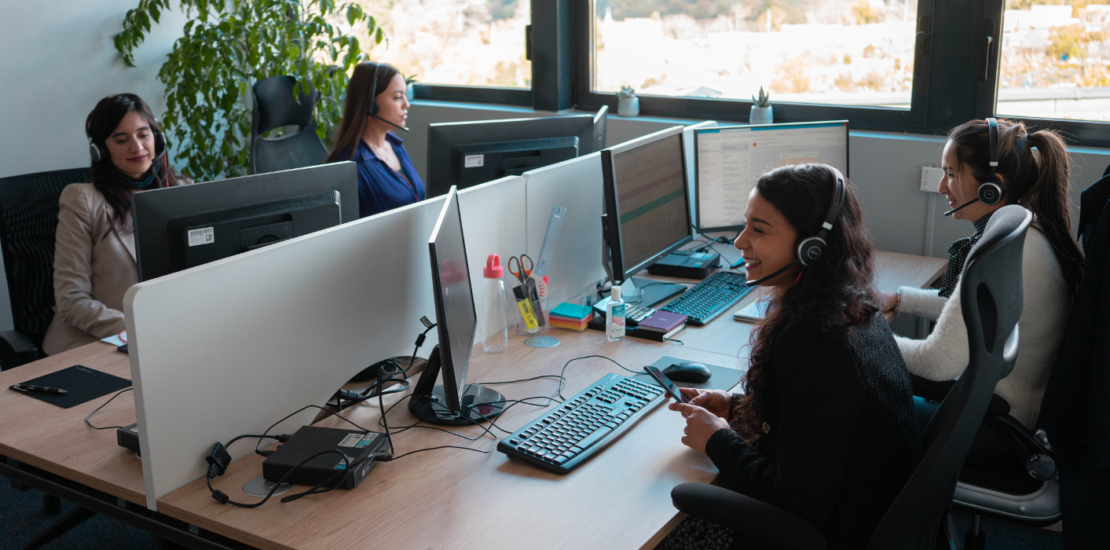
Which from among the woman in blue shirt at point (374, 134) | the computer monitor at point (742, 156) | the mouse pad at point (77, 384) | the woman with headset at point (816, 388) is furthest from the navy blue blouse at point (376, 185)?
the woman with headset at point (816, 388)

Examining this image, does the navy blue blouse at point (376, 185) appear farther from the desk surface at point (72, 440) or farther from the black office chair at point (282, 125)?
the desk surface at point (72, 440)

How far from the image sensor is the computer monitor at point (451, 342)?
4.60 feet

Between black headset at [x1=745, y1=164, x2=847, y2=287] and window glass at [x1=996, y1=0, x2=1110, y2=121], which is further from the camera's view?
window glass at [x1=996, y1=0, x2=1110, y2=121]

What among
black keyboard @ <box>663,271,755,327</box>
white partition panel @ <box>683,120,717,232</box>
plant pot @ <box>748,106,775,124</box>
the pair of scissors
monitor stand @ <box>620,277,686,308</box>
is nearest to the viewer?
the pair of scissors

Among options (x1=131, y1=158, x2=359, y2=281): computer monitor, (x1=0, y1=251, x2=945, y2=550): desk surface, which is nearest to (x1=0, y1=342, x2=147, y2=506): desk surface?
(x1=0, y1=251, x2=945, y2=550): desk surface

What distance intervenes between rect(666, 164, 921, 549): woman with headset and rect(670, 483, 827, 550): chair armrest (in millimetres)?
40

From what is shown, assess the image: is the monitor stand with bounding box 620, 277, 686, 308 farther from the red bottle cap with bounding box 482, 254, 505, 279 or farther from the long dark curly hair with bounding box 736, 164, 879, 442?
the long dark curly hair with bounding box 736, 164, 879, 442

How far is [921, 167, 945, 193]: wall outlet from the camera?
2.80 m

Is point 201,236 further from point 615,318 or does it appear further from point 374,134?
point 374,134

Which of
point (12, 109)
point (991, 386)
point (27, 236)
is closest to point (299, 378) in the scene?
point (991, 386)

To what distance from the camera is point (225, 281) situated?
1.37m

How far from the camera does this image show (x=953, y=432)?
3.76 ft

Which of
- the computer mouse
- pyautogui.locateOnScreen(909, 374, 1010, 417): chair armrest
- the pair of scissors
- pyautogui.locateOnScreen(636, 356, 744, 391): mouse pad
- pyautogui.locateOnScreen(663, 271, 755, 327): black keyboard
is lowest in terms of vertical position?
pyautogui.locateOnScreen(909, 374, 1010, 417): chair armrest

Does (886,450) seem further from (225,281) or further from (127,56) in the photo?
(127,56)
